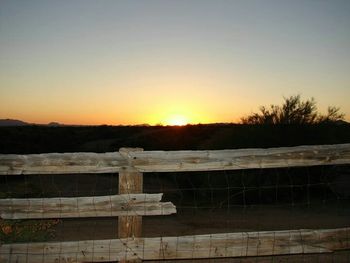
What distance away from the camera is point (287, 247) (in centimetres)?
557

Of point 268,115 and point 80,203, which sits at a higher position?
point 268,115

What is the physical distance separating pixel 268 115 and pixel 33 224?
10.5 m

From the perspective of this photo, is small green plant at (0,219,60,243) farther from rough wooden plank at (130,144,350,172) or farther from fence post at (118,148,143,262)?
rough wooden plank at (130,144,350,172)

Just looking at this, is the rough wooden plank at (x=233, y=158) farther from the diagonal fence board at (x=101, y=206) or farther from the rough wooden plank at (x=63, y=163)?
the diagonal fence board at (x=101, y=206)

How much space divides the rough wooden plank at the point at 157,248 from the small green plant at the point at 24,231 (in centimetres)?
344

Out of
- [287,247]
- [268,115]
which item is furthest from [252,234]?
[268,115]

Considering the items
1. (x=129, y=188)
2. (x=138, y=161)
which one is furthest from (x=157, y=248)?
(x=138, y=161)

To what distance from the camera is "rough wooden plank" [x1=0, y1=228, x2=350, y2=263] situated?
540 centimetres

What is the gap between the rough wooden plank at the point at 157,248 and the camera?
5.40m

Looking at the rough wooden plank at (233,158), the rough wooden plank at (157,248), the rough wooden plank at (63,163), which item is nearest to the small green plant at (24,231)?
the rough wooden plank at (157,248)

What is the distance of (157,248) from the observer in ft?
17.7

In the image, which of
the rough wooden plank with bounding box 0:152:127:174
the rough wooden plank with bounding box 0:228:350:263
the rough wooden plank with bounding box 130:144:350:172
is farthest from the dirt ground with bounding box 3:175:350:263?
the rough wooden plank with bounding box 0:152:127:174

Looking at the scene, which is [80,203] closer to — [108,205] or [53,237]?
[108,205]

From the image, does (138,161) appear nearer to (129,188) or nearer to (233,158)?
(129,188)
